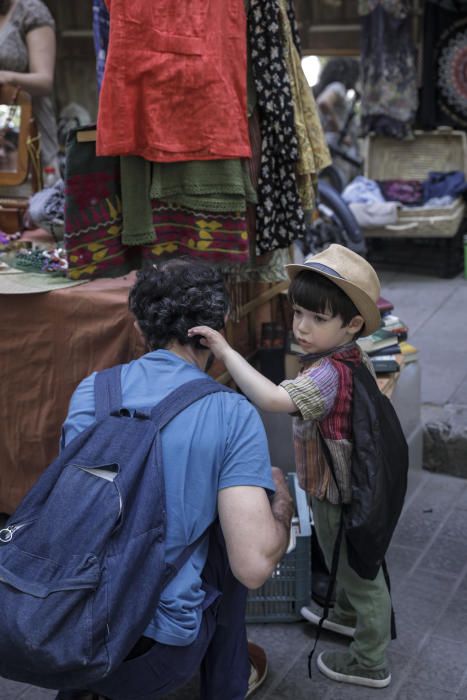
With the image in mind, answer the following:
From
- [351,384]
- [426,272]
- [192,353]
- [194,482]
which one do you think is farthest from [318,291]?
[426,272]

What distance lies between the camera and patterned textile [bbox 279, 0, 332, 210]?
135 inches

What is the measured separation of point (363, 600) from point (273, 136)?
181 centimetres

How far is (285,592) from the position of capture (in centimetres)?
310

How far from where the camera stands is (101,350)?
329 cm

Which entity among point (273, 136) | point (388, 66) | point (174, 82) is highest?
point (388, 66)

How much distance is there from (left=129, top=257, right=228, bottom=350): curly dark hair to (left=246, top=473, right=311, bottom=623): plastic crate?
113 centimetres

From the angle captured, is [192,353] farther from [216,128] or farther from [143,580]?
[216,128]

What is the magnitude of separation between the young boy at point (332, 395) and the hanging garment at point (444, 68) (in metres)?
5.18

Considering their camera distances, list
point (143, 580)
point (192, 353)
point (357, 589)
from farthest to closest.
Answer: point (357, 589)
point (192, 353)
point (143, 580)

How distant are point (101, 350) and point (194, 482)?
1372 mm

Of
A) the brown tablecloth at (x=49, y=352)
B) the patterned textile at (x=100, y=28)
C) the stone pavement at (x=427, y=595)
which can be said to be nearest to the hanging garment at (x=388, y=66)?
the stone pavement at (x=427, y=595)

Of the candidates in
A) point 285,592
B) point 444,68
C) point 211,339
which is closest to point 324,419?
point 211,339

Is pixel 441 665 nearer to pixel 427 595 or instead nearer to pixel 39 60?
pixel 427 595

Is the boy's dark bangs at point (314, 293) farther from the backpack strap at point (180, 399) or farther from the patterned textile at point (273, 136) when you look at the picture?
the patterned textile at point (273, 136)
